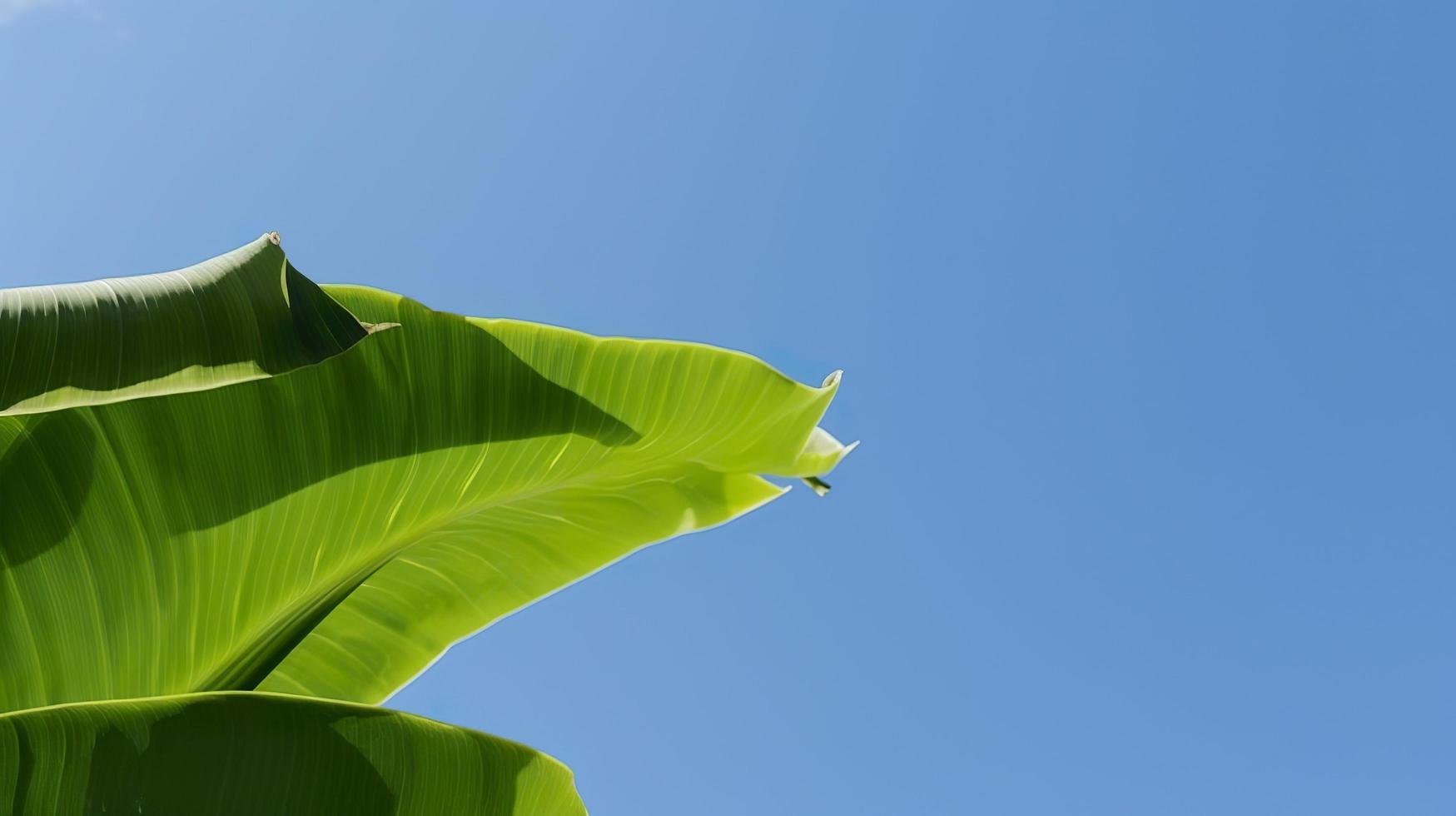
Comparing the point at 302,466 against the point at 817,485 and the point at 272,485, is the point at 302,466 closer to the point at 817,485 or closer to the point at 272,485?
the point at 272,485

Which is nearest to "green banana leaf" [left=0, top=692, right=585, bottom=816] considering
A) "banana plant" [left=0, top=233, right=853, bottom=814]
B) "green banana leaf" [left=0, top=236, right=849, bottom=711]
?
"banana plant" [left=0, top=233, right=853, bottom=814]

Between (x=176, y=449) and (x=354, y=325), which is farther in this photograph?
(x=176, y=449)

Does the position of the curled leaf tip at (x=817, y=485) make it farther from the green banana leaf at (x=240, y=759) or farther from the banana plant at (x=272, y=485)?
the green banana leaf at (x=240, y=759)

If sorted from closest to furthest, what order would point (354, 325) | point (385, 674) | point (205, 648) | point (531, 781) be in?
point (354, 325), point (531, 781), point (205, 648), point (385, 674)

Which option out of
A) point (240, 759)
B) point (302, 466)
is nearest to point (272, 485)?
point (302, 466)

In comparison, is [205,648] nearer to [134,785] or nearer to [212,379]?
[134,785]

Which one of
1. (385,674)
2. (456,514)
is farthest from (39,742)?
(385,674)

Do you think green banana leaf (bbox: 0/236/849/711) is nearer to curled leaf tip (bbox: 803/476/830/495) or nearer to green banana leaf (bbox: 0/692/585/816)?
curled leaf tip (bbox: 803/476/830/495)
